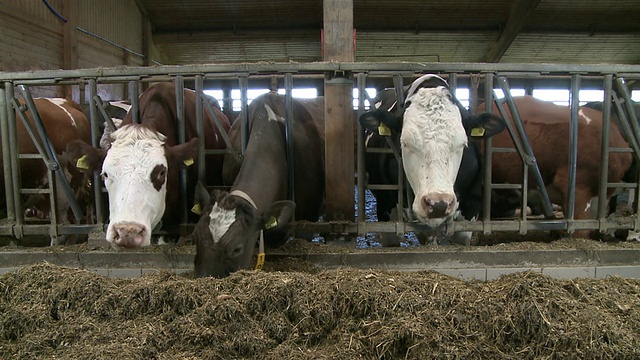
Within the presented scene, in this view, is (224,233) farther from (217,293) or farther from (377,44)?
(377,44)

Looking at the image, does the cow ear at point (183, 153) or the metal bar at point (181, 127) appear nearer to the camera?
the cow ear at point (183, 153)

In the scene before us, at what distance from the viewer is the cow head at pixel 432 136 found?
3148 mm

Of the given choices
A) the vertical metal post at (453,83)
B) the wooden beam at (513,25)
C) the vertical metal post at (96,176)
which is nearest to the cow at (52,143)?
the vertical metal post at (96,176)

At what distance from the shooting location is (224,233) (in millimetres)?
2883

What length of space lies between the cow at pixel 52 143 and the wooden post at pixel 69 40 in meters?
5.66

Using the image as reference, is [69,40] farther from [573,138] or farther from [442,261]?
[573,138]

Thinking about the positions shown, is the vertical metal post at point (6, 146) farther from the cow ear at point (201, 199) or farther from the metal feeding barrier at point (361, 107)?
the cow ear at point (201, 199)

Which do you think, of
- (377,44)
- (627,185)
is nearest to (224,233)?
(627,185)

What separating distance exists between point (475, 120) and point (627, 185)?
5.24ft

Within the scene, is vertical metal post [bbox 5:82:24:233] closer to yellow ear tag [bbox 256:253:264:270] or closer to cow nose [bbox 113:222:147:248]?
cow nose [bbox 113:222:147:248]

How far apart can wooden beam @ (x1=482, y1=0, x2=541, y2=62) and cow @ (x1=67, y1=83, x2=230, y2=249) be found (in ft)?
42.5

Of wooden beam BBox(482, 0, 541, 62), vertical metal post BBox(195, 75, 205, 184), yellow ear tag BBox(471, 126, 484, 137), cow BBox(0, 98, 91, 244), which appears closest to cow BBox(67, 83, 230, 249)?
vertical metal post BBox(195, 75, 205, 184)

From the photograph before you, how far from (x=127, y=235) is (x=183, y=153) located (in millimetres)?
931

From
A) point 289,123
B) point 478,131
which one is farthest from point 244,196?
point 478,131
